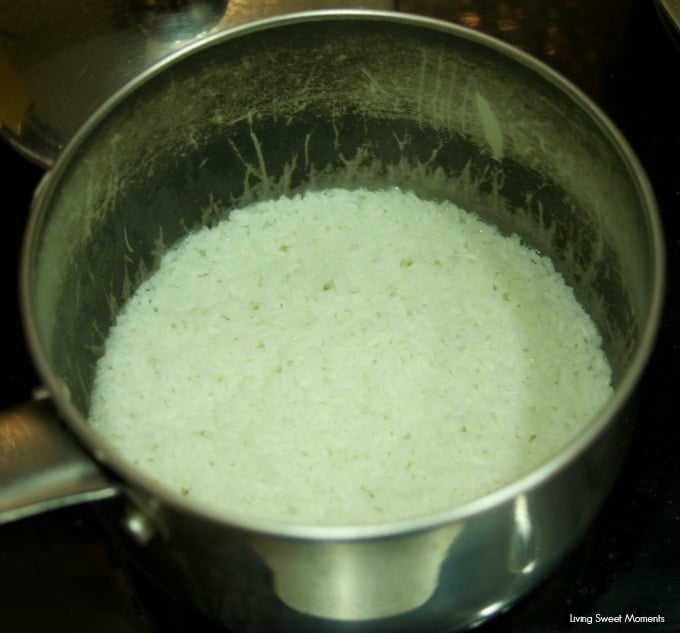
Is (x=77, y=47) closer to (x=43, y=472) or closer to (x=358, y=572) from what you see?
(x=43, y=472)

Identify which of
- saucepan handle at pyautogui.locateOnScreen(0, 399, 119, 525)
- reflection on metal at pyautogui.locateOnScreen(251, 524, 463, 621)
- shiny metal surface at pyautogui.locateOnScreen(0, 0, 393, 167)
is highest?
shiny metal surface at pyautogui.locateOnScreen(0, 0, 393, 167)

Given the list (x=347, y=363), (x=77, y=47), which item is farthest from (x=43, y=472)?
(x=77, y=47)

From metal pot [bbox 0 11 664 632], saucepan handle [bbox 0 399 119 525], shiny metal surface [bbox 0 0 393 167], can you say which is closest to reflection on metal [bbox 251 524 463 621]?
metal pot [bbox 0 11 664 632]

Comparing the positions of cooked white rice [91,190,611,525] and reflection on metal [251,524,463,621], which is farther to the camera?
cooked white rice [91,190,611,525]

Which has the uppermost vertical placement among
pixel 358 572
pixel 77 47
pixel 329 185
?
pixel 77 47

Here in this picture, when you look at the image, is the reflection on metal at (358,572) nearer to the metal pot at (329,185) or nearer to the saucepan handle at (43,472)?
the metal pot at (329,185)

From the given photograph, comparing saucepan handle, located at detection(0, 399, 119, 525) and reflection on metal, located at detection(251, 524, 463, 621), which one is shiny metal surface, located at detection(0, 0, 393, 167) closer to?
saucepan handle, located at detection(0, 399, 119, 525)

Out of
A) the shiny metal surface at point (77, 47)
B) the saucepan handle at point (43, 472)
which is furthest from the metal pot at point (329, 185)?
the shiny metal surface at point (77, 47)
